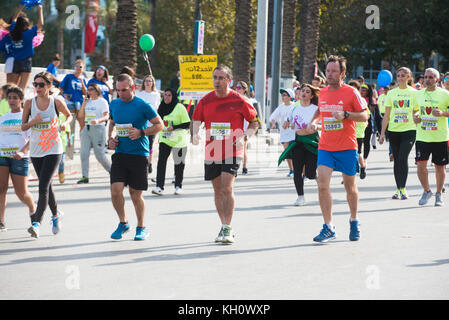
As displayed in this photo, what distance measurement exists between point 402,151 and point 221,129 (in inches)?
177

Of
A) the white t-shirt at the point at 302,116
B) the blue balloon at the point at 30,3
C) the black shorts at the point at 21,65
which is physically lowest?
the white t-shirt at the point at 302,116

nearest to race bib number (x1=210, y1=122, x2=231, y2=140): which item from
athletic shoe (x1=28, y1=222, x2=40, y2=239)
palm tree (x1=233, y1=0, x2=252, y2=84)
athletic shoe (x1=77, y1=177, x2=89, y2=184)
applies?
athletic shoe (x1=28, y1=222, x2=40, y2=239)

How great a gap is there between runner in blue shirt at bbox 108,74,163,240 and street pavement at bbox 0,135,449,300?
15.2 inches

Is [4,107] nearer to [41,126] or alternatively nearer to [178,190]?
[41,126]

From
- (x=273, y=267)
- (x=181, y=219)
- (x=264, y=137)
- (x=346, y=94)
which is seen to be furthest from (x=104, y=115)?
(x=264, y=137)

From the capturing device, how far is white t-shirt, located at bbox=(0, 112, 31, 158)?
9.02 metres

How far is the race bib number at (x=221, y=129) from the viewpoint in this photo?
864cm

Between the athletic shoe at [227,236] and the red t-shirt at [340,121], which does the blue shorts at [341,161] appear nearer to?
the red t-shirt at [340,121]

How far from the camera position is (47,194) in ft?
29.0

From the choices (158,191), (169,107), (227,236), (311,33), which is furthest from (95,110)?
(311,33)

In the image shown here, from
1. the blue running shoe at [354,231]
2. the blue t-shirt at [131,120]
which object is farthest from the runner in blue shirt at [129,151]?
the blue running shoe at [354,231]

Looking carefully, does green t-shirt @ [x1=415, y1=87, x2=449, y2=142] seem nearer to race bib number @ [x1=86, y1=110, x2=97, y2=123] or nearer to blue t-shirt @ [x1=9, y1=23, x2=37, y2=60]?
race bib number @ [x1=86, y1=110, x2=97, y2=123]

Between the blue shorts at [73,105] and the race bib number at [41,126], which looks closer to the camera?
the race bib number at [41,126]

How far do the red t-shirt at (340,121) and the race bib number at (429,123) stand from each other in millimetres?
3361
